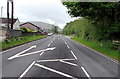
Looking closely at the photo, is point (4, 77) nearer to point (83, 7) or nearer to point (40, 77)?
point (40, 77)

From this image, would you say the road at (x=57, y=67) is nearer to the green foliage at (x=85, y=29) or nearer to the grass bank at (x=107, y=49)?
the grass bank at (x=107, y=49)

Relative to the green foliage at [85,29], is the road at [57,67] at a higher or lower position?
lower

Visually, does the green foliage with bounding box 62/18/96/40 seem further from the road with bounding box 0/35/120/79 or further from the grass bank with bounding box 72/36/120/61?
the road with bounding box 0/35/120/79

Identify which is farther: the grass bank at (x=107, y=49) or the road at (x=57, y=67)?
the grass bank at (x=107, y=49)

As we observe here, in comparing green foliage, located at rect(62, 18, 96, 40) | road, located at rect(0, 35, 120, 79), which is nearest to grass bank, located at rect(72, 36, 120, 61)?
road, located at rect(0, 35, 120, 79)

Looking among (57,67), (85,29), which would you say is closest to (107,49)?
(57,67)

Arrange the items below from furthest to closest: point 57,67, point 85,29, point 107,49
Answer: point 85,29 → point 107,49 → point 57,67

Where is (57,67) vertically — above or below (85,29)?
below

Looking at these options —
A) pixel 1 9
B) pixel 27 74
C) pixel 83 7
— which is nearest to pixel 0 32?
pixel 83 7

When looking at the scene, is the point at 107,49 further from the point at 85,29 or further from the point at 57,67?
the point at 85,29

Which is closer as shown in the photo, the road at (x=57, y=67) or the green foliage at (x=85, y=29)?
the road at (x=57, y=67)

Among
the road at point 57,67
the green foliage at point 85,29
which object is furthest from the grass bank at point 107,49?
the green foliage at point 85,29

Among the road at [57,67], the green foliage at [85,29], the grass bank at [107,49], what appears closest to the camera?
the road at [57,67]

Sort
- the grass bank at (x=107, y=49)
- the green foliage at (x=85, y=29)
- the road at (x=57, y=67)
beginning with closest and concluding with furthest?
the road at (x=57, y=67) → the grass bank at (x=107, y=49) → the green foliage at (x=85, y=29)
